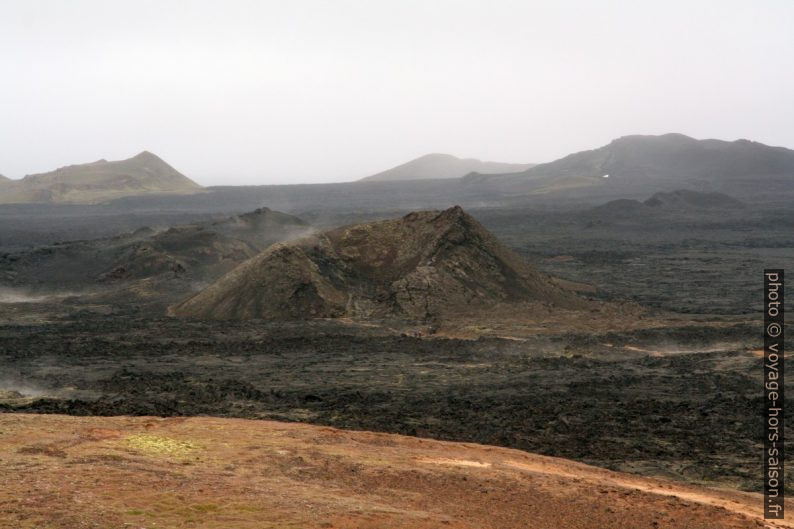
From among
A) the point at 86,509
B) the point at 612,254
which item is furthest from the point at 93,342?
the point at 612,254

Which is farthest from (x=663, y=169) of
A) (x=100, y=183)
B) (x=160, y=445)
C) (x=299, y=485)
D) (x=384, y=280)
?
(x=299, y=485)

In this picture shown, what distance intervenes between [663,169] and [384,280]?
12605cm

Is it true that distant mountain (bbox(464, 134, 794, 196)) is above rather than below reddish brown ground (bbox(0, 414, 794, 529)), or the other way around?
above

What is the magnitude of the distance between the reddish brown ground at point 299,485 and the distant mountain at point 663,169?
111 m

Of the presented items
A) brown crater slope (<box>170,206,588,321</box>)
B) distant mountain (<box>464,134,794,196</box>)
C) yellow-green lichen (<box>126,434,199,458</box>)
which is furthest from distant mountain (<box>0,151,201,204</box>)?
yellow-green lichen (<box>126,434,199,458</box>)

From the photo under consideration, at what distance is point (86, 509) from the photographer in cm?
980

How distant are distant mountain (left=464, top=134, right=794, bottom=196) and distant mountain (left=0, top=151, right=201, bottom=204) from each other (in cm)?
5083

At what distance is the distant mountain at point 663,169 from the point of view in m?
126

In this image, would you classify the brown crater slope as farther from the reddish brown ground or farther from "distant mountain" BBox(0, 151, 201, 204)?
"distant mountain" BBox(0, 151, 201, 204)

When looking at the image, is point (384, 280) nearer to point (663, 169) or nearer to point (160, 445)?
point (160, 445)

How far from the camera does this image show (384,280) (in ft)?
112

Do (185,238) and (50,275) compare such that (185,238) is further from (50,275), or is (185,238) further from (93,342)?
(93,342)

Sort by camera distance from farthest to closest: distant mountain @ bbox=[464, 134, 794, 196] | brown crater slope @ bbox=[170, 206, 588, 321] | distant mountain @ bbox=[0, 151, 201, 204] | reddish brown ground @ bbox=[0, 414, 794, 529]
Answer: distant mountain @ bbox=[0, 151, 201, 204]
distant mountain @ bbox=[464, 134, 794, 196]
brown crater slope @ bbox=[170, 206, 588, 321]
reddish brown ground @ bbox=[0, 414, 794, 529]

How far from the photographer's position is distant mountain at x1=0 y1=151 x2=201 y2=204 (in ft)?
418
